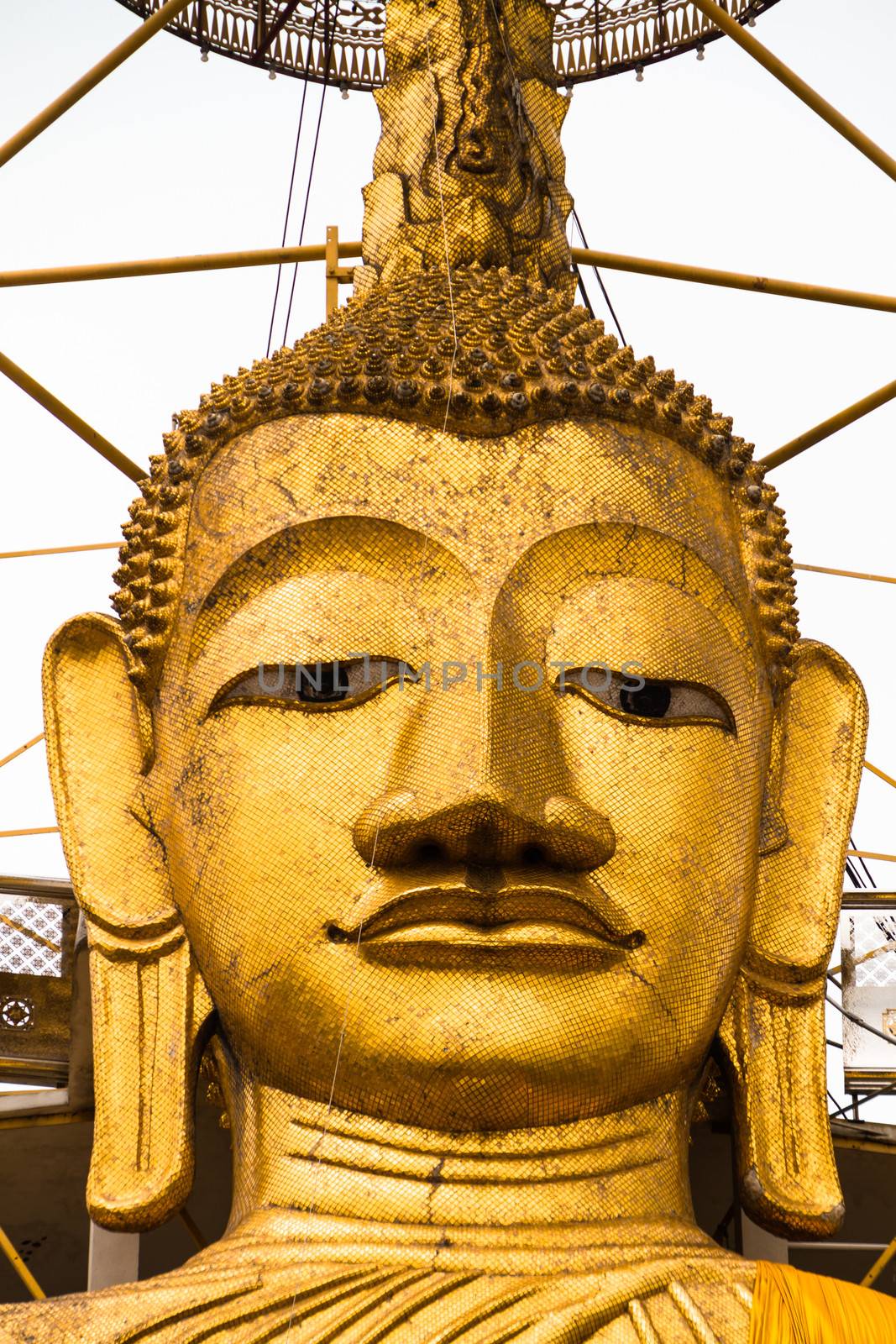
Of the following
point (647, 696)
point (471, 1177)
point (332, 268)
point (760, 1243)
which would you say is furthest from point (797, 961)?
point (332, 268)

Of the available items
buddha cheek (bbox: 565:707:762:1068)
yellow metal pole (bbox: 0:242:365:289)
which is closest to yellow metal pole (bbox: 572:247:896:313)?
yellow metal pole (bbox: 0:242:365:289)

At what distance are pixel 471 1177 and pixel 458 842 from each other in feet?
2.68

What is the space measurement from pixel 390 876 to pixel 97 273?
9.07ft

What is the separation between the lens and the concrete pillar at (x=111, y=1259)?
677 centimetres

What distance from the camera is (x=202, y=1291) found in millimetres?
4684

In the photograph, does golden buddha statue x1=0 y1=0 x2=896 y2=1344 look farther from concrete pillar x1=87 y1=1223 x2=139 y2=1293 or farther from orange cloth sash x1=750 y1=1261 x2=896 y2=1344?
concrete pillar x1=87 y1=1223 x2=139 y2=1293

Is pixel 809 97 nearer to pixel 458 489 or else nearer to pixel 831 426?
pixel 831 426

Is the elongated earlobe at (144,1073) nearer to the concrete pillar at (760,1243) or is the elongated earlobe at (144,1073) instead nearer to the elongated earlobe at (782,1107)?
the elongated earlobe at (782,1107)

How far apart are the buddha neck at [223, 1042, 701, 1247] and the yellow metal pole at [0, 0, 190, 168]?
311 centimetres

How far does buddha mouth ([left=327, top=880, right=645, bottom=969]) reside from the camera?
4.98 meters

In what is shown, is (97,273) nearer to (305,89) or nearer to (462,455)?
(462,455)

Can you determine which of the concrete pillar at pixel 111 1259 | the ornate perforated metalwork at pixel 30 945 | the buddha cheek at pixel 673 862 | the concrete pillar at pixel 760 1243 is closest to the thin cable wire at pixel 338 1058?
the buddha cheek at pixel 673 862

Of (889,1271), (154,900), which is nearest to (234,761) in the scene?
(154,900)

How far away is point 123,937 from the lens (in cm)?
552
